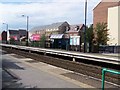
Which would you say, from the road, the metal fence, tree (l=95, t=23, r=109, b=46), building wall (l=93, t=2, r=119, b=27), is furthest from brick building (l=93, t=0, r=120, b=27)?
the road

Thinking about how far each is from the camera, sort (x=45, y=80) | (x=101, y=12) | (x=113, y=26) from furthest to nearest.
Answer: (x=101, y=12) < (x=113, y=26) < (x=45, y=80)

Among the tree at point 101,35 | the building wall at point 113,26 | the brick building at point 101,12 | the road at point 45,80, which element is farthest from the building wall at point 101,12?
Result: the road at point 45,80

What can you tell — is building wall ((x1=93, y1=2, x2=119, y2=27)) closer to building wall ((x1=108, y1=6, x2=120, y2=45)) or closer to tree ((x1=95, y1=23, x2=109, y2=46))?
building wall ((x1=108, y1=6, x2=120, y2=45))

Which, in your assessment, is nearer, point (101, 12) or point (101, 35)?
point (101, 35)

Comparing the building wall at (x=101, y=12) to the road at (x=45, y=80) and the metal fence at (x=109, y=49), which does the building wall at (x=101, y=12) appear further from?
the road at (x=45, y=80)

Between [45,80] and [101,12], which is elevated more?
[101,12]

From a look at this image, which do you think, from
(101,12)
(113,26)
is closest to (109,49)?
(113,26)

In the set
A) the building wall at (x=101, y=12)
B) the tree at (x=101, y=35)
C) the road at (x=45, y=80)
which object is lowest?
the road at (x=45, y=80)

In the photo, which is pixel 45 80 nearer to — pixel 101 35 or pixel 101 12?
pixel 101 35

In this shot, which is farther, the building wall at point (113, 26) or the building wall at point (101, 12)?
the building wall at point (101, 12)

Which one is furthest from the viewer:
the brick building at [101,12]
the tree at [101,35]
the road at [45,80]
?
the brick building at [101,12]

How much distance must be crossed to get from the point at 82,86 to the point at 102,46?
4183cm

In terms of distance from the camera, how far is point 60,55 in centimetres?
3653

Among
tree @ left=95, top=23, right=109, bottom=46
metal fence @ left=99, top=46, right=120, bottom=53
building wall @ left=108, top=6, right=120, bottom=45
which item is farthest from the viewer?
building wall @ left=108, top=6, right=120, bottom=45
